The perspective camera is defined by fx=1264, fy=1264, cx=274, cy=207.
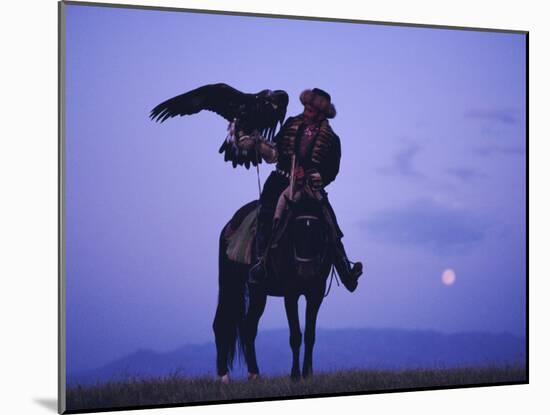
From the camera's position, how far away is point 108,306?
29.0 ft

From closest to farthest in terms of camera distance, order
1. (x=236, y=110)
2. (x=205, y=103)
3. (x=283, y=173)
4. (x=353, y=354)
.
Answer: (x=205, y=103) < (x=236, y=110) < (x=283, y=173) < (x=353, y=354)

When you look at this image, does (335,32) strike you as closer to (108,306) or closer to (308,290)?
(308,290)

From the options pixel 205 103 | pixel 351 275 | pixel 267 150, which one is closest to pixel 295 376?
pixel 351 275

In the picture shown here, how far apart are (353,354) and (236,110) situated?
2020 millimetres

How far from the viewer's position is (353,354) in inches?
372

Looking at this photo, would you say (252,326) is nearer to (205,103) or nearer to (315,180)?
(315,180)

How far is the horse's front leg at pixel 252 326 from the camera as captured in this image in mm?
9188

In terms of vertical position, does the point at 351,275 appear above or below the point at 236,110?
below

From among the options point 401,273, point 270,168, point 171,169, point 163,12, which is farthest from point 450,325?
point 163,12

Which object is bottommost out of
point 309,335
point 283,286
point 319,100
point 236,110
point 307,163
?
point 309,335

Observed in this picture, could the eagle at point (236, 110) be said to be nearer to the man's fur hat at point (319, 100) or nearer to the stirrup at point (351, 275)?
the man's fur hat at point (319, 100)

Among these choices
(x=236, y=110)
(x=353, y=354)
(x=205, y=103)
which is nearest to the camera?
(x=205, y=103)

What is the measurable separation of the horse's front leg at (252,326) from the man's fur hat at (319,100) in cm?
140

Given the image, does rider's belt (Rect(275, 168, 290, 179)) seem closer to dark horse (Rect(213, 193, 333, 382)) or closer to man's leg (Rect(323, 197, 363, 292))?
dark horse (Rect(213, 193, 333, 382))
